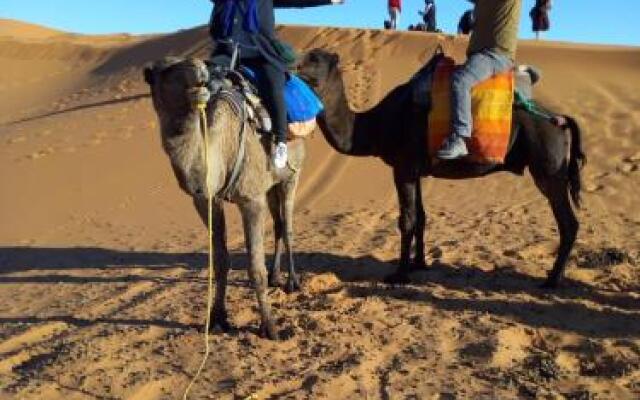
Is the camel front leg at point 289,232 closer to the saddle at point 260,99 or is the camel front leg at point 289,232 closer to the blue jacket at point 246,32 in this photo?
→ the saddle at point 260,99

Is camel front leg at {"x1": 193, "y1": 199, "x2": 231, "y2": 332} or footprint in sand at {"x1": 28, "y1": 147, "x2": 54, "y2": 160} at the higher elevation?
camel front leg at {"x1": 193, "y1": 199, "x2": 231, "y2": 332}

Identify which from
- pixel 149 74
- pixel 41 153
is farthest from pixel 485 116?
pixel 41 153

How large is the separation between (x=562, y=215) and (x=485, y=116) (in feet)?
4.23

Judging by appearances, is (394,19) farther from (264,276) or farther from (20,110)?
(264,276)

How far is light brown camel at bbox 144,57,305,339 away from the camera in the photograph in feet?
16.6

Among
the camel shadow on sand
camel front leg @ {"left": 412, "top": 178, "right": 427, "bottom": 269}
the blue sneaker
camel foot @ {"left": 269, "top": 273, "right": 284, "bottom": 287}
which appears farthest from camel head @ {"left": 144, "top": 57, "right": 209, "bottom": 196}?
camel front leg @ {"left": 412, "top": 178, "right": 427, "bottom": 269}

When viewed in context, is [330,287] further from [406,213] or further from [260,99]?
[260,99]

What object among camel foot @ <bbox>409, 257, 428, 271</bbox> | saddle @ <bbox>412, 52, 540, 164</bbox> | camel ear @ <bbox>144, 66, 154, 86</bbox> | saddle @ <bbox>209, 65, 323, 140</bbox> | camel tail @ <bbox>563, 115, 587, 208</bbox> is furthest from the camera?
camel foot @ <bbox>409, 257, 428, 271</bbox>

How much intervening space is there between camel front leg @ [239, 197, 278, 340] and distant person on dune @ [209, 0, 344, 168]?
45 centimetres

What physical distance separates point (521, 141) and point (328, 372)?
334 centimetres

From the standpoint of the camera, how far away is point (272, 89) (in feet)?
21.2

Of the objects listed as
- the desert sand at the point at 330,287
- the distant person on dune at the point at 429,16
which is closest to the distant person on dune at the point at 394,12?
the distant person on dune at the point at 429,16

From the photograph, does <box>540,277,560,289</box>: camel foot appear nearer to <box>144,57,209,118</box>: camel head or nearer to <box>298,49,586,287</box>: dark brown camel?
<box>298,49,586,287</box>: dark brown camel

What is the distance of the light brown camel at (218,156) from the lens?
16.6ft
